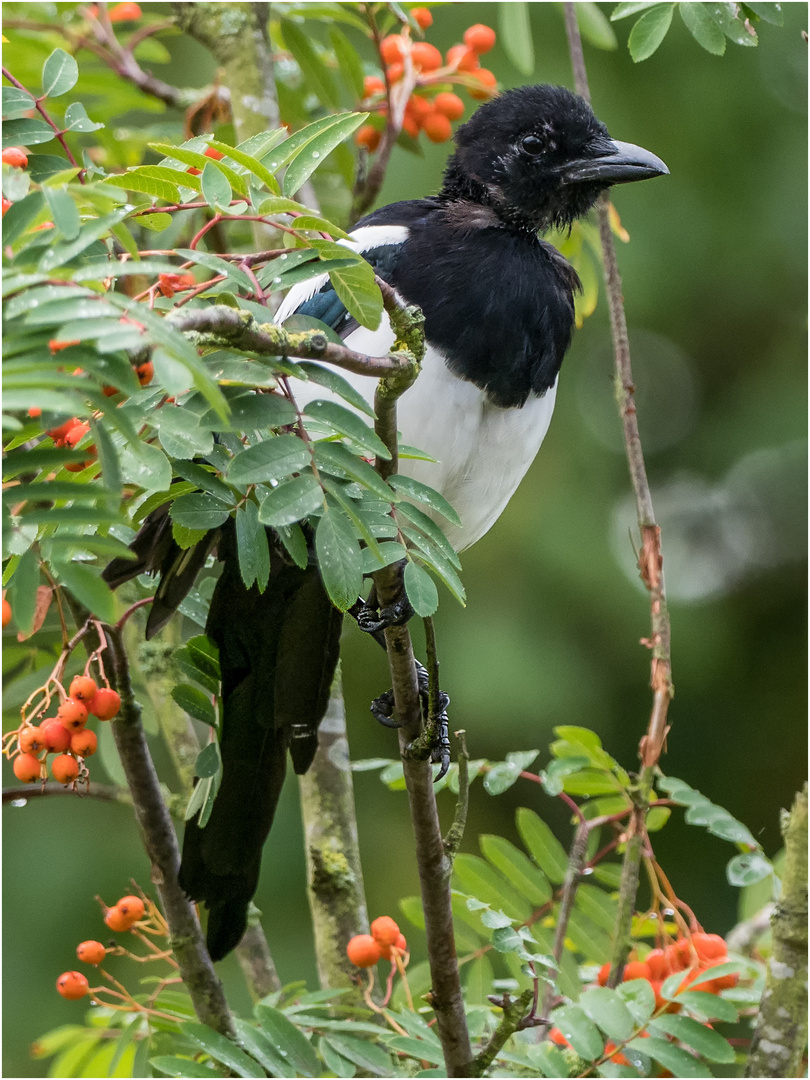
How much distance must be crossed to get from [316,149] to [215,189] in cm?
22

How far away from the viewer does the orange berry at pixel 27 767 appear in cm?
168

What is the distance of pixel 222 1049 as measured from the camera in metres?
1.65

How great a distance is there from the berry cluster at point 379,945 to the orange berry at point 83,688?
0.59 meters

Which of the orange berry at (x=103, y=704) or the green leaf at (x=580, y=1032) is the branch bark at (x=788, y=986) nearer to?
the green leaf at (x=580, y=1032)


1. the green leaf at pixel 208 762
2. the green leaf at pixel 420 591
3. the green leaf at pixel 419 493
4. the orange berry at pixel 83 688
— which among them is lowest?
the green leaf at pixel 208 762

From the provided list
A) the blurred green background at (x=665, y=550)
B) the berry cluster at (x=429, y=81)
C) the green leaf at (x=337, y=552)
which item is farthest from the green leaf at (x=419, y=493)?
the blurred green background at (x=665, y=550)

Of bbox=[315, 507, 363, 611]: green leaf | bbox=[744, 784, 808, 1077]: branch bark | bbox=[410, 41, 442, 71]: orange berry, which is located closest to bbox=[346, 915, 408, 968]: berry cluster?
bbox=[744, 784, 808, 1077]: branch bark

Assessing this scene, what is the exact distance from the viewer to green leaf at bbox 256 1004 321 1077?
1.71 meters

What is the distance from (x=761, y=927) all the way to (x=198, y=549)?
138cm

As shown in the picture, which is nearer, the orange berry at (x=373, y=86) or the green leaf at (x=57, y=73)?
the green leaf at (x=57, y=73)

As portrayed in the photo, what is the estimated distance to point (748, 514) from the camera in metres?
4.96

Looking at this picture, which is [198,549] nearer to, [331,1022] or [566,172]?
[331,1022]

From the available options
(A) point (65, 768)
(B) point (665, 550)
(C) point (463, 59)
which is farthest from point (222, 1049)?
(B) point (665, 550)

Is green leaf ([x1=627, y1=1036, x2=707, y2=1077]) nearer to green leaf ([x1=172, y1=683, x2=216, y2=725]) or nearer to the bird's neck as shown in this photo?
green leaf ([x1=172, y1=683, x2=216, y2=725])
